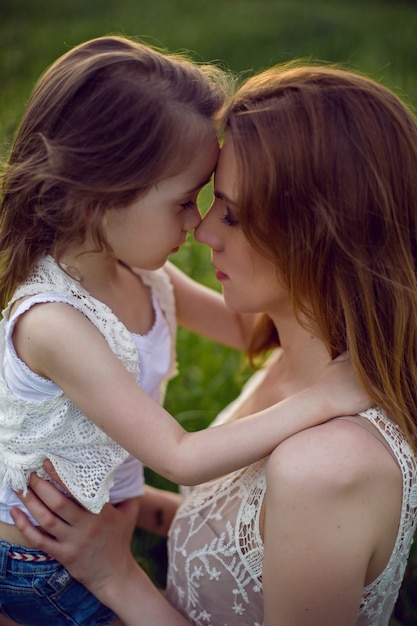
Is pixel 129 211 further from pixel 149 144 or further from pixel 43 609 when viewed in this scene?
pixel 43 609

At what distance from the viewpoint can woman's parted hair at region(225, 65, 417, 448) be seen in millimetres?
1896

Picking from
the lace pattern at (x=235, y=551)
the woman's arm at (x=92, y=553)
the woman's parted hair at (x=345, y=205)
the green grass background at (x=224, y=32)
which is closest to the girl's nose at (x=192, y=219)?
the woman's parted hair at (x=345, y=205)

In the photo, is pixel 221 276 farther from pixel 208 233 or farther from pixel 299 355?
pixel 299 355

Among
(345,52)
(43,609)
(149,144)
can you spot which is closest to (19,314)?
(149,144)

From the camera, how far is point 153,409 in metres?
1.98

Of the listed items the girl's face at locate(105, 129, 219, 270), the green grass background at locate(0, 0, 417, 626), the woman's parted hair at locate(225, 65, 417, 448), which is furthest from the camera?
the green grass background at locate(0, 0, 417, 626)

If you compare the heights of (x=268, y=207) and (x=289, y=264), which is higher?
(x=268, y=207)

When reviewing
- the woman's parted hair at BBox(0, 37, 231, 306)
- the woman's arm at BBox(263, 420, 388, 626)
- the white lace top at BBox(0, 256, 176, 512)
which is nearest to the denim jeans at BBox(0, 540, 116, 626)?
the white lace top at BBox(0, 256, 176, 512)

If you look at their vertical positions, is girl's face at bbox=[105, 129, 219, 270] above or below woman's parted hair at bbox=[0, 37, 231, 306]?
below

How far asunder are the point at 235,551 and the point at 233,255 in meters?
0.79

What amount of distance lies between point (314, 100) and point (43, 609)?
1614 mm

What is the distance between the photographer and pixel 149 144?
203 cm

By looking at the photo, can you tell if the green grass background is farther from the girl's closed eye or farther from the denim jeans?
the denim jeans

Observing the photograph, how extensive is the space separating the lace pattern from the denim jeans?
0.85 feet
